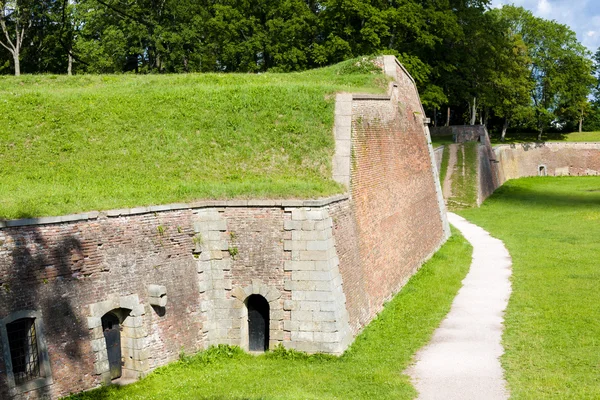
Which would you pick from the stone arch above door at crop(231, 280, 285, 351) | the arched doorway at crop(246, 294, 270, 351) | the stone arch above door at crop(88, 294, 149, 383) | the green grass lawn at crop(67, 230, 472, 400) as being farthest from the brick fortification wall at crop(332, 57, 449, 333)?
the stone arch above door at crop(88, 294, 149, 383)

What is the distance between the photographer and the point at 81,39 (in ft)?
161

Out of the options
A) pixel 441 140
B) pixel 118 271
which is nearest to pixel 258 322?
pixel 118 271

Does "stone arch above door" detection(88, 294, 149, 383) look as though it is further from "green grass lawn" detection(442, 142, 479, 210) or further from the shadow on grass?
"green grass lawn" detection(442, 142, 479, 210)

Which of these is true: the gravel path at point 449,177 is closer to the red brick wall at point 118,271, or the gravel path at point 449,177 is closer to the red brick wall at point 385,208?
the red brick wall at point 385,208

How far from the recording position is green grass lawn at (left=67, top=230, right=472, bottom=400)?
12859mm

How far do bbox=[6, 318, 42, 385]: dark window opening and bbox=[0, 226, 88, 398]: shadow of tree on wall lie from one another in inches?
9.8

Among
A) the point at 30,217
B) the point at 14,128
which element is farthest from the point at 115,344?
the point at 14,128

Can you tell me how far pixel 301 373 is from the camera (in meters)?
13.9

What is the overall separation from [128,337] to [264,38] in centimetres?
3418

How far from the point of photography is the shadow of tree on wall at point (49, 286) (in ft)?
39.2

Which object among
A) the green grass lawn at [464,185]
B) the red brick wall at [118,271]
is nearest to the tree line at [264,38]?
the green grass lawn at [464,185]

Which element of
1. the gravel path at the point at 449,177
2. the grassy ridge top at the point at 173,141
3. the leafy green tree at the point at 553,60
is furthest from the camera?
the leafy green tree at the point at 553,60

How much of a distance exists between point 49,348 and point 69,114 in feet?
31.1

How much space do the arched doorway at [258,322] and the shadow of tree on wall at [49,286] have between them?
413cm
